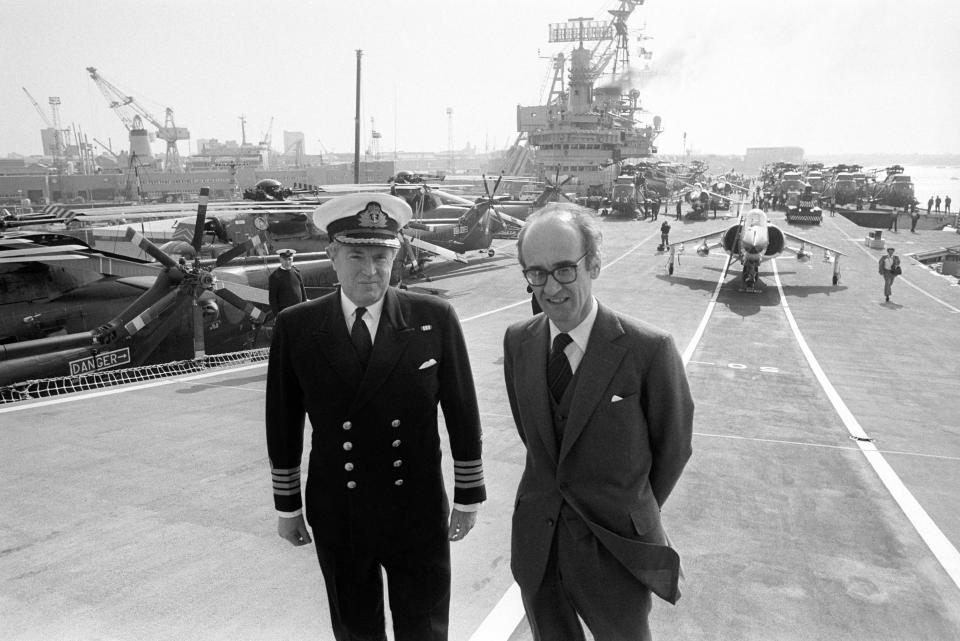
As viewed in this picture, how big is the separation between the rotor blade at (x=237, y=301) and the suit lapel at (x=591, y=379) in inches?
473

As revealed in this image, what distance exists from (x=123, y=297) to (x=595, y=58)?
3129 inches

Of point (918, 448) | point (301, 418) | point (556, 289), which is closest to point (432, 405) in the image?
point (301, 418)

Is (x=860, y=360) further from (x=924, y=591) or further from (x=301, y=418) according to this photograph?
(x=301, y=418)

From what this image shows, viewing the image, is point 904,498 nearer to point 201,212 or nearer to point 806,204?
point 201,212

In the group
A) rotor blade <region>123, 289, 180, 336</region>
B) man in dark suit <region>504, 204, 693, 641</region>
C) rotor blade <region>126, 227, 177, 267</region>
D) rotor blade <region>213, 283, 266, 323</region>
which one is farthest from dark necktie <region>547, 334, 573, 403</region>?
rotor blade <region>213, 283, 266, 323</region>

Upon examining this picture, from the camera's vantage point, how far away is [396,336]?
127 inches

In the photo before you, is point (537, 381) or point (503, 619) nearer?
point (537, 381)

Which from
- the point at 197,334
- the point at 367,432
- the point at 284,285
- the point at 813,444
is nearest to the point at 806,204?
the point at 813,444

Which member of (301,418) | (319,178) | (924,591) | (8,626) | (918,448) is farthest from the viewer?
(319,178)

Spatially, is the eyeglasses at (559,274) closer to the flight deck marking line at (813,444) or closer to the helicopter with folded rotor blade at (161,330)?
the flight deck marking line at (813,444)

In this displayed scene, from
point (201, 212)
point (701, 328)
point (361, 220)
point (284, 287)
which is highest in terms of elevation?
point (361, 220)

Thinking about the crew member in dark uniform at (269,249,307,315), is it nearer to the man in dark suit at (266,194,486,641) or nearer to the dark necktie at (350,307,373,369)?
the man in dark suit at (266,194,486,641)

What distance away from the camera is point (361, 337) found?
3209 millimetres

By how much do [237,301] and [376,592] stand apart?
37.5ft
